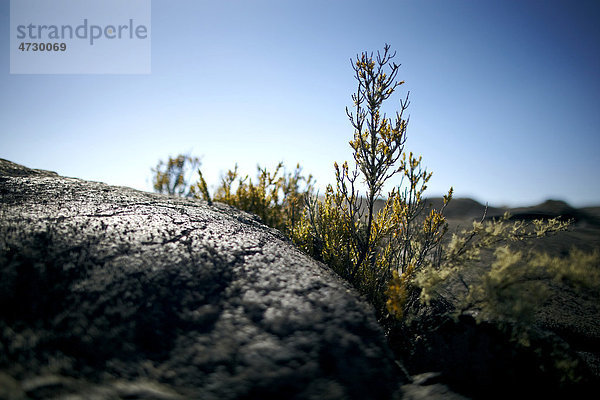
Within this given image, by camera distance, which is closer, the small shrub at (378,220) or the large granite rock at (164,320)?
the large granite rock at (164,320)

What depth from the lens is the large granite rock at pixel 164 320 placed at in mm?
1021

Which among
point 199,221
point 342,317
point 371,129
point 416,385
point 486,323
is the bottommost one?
point 416,385

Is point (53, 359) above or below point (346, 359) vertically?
above

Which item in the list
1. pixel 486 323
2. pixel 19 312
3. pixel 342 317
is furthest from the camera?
pixel 486 323

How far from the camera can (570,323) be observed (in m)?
2.44

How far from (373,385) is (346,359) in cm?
15

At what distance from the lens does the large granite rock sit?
1.02 metres

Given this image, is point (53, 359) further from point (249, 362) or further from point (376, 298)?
point (376, 298)

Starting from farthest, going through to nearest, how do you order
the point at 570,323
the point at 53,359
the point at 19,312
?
the point at 570,323 < the point at 19,312 < the point at 53,359

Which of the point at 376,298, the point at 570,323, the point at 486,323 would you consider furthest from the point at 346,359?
the point at 570,323

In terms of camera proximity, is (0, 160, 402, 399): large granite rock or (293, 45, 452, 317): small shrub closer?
(0, 160, 402, 399): large granite rock

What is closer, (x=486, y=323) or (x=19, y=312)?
(x=19, y=312)

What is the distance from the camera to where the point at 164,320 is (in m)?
1.24

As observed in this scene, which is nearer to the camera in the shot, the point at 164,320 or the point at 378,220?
the point at 164,320
